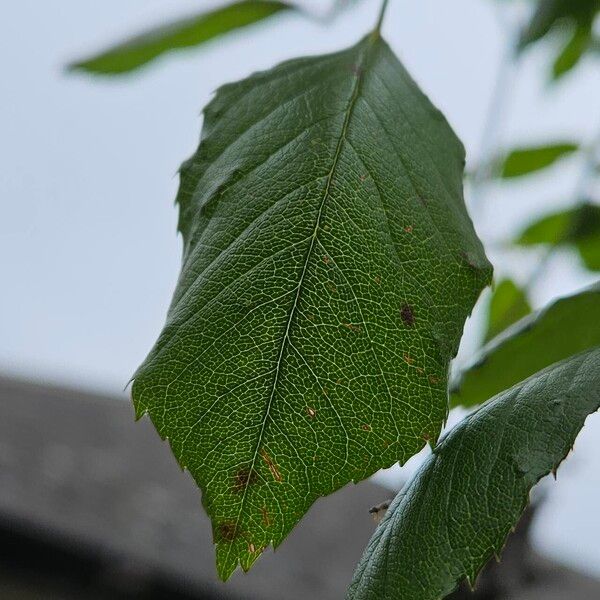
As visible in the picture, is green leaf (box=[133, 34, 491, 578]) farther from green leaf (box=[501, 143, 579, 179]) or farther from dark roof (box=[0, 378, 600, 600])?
dark roof (box=[0, 378, 600, 600])

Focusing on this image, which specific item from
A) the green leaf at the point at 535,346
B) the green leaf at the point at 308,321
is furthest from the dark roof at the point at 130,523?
the green leaf at the point at 308,321

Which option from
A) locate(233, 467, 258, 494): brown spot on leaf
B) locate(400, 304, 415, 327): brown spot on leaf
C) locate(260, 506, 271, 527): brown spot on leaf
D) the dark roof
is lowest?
the dark roof

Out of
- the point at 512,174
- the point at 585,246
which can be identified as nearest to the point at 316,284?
the point at 585,246

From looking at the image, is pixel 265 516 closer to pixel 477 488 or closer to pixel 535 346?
pixel 477 488

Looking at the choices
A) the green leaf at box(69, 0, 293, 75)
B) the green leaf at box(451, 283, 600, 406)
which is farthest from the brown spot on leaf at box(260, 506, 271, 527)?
the green leaf at box(69, 0, 293, 75)

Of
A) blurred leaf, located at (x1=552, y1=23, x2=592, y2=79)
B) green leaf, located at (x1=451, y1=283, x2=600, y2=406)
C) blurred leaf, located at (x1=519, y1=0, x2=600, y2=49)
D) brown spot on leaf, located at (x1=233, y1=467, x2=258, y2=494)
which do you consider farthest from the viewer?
blurred leaf, located at (x1=552, y1=23, x2=592, y2=79)

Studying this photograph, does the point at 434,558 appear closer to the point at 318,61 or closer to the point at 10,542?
the point at 318,61
